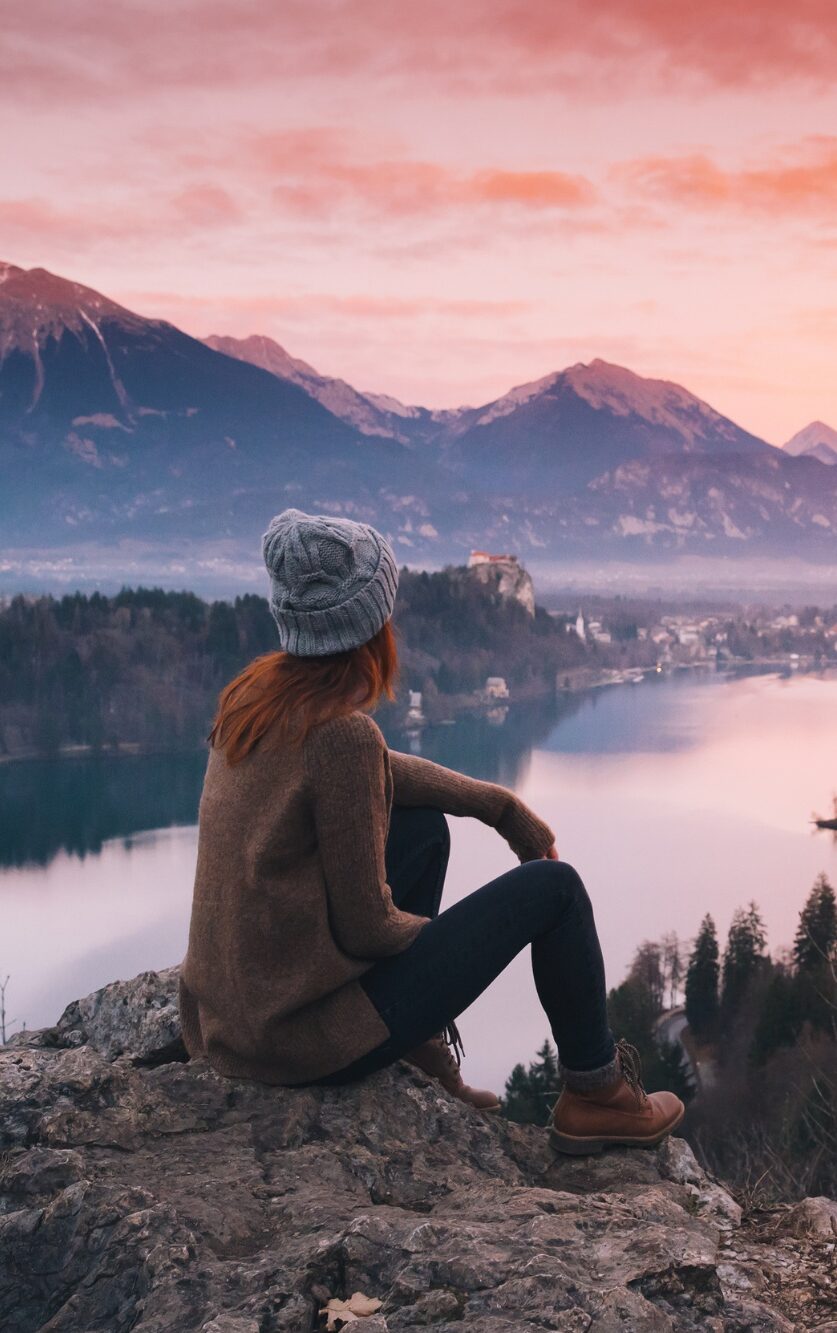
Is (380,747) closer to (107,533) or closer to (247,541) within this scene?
(247,541)

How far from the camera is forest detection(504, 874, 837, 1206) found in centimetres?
1352

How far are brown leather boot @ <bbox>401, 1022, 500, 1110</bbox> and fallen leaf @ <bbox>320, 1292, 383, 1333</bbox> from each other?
84 centimetres

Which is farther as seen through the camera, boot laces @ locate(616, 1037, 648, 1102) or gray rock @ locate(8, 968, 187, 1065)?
gray rock @ locate(8, 968, 187, 1065)

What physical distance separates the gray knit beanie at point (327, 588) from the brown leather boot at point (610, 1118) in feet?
3.04

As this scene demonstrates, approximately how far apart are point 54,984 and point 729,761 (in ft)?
101

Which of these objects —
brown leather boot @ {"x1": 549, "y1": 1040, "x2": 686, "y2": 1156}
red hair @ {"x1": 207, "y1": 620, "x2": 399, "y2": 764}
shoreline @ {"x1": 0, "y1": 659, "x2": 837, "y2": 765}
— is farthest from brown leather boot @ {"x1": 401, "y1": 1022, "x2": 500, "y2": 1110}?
shoreline @ {"x1": 0, "y1": 659, "x2": 837, "y2": 765}

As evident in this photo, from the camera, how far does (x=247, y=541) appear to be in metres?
169

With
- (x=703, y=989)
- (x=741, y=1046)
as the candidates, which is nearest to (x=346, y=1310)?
(x=741, y=1046)

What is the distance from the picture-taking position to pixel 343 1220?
1701 millimetres

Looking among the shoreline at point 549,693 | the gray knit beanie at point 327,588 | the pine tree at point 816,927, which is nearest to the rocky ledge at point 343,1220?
the gray knit beanie at point 327,588

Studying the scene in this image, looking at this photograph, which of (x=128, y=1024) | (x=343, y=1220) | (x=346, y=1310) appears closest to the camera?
(x=346, y=1310)

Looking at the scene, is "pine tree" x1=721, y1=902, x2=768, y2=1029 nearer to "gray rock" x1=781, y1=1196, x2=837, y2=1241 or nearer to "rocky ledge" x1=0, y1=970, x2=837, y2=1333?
"gray rock" x1=781, y1=1196, x2=837, y2=1241

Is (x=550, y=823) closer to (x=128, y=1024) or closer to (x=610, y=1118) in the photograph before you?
(x=128, y=1024)

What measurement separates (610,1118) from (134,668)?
54.9 meters
